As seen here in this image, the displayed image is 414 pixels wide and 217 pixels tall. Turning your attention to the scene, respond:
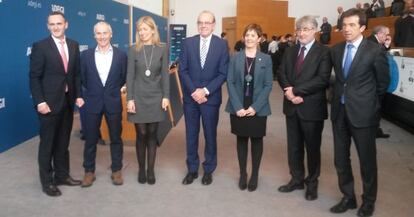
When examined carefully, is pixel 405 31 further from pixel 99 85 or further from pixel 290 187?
pixel 99 85

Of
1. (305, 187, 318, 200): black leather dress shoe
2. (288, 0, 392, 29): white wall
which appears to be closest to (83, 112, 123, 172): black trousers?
(305, 187, 318, 200): black leather dress shoe

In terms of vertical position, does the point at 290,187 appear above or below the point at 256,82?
below

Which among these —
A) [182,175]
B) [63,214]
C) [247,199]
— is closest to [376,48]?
[247,199]

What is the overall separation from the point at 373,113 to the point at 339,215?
0.79 meters

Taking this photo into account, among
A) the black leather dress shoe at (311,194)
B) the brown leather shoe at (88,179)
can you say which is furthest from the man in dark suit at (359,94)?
the brown leather shoe at (88,179)

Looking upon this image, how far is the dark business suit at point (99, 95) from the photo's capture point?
3402 mm

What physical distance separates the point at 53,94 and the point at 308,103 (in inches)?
77.1

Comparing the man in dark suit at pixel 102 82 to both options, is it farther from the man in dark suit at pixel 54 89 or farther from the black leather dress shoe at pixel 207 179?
the black leather dress shoe at pixel 207 179

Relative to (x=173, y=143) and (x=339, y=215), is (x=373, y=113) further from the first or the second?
(x=173, y=143)

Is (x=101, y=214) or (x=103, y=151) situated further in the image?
(x=103, y=151)

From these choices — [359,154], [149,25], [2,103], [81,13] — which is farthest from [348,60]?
[81,13]

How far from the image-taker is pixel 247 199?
3.34m

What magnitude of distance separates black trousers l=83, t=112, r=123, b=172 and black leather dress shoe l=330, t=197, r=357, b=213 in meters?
1.81

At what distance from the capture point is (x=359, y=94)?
2830mm
